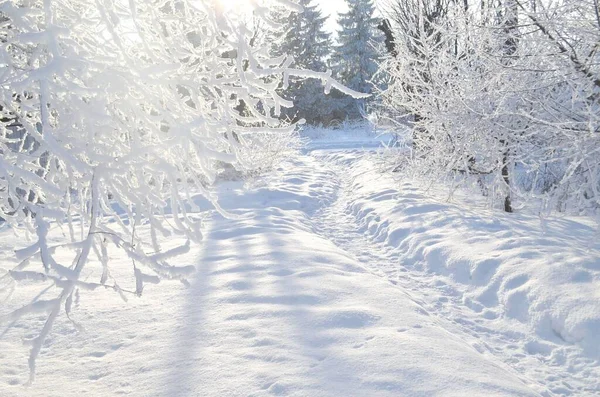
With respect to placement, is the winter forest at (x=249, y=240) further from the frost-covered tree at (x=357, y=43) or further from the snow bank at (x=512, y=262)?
the frost-covered tree at (x=357, y=43)

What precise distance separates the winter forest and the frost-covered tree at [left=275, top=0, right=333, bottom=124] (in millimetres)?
29309

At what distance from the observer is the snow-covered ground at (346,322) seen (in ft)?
9.69

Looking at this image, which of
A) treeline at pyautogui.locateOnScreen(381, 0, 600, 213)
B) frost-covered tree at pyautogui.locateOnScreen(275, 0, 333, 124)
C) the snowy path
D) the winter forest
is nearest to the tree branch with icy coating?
the winter forest

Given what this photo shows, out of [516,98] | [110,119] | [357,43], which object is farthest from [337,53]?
[110,119]

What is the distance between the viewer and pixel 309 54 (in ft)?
133

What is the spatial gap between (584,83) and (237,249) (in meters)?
4.52

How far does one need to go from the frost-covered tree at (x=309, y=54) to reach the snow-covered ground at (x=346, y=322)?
3058 centimetres

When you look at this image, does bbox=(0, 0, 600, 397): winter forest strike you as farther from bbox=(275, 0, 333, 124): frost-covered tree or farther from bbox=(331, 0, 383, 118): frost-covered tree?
bbox=(331, 0, 383, 118): frost-covered tree

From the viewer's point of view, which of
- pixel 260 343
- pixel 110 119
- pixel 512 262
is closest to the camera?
pixel 110 119

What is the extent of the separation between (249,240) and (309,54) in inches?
1445

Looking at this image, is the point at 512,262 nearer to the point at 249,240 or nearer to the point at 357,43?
the point at 249,240

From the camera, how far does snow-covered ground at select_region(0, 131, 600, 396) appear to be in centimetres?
295

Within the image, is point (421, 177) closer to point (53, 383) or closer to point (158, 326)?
point (158, 326)

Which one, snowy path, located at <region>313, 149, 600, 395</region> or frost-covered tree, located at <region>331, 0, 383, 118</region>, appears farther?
frost-covered tree, located at <region>331, 0, 383, 118</region>
